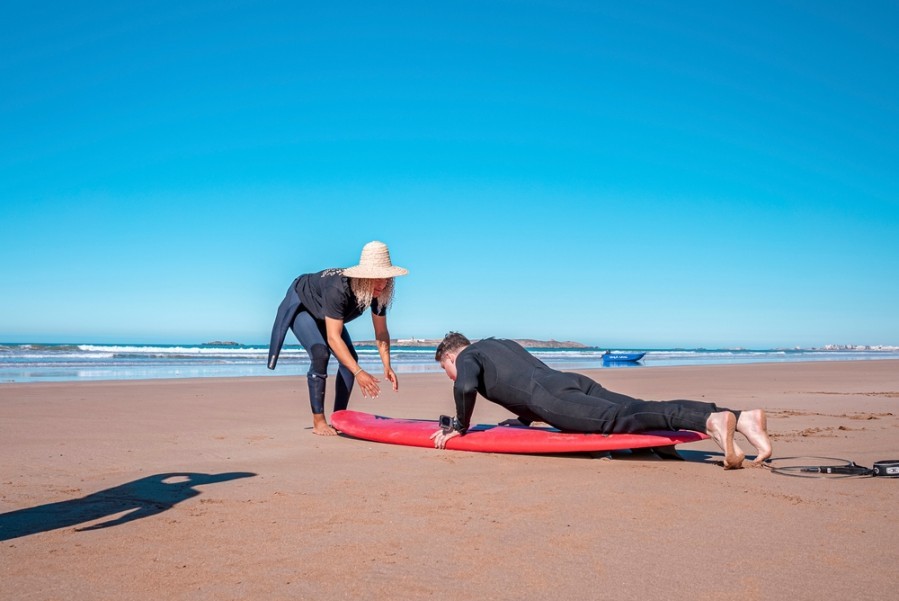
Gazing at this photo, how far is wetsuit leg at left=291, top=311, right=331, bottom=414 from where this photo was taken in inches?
263

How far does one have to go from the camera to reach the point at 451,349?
5.55m

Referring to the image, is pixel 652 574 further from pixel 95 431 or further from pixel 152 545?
pixel 95 431

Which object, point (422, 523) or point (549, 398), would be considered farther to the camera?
point (549, 398)

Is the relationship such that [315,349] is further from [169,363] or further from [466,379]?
[169,363]

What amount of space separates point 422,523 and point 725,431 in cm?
218

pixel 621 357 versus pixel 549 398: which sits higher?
pixel 549 398

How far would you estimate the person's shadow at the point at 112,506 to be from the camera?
3.24 m

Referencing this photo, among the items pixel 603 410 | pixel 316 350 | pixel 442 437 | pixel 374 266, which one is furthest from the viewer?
pixel 316 350

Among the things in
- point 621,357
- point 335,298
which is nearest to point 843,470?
point 335,298

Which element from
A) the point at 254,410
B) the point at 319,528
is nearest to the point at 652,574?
the point at 319,528

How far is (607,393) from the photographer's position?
5.21 metres

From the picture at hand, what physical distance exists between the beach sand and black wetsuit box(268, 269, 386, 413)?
2.41 feet

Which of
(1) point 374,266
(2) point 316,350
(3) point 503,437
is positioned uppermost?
(1) point 374,266

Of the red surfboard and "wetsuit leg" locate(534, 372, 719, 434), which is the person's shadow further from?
"wetsuit leg" locate(534, 372, 719, 434)
